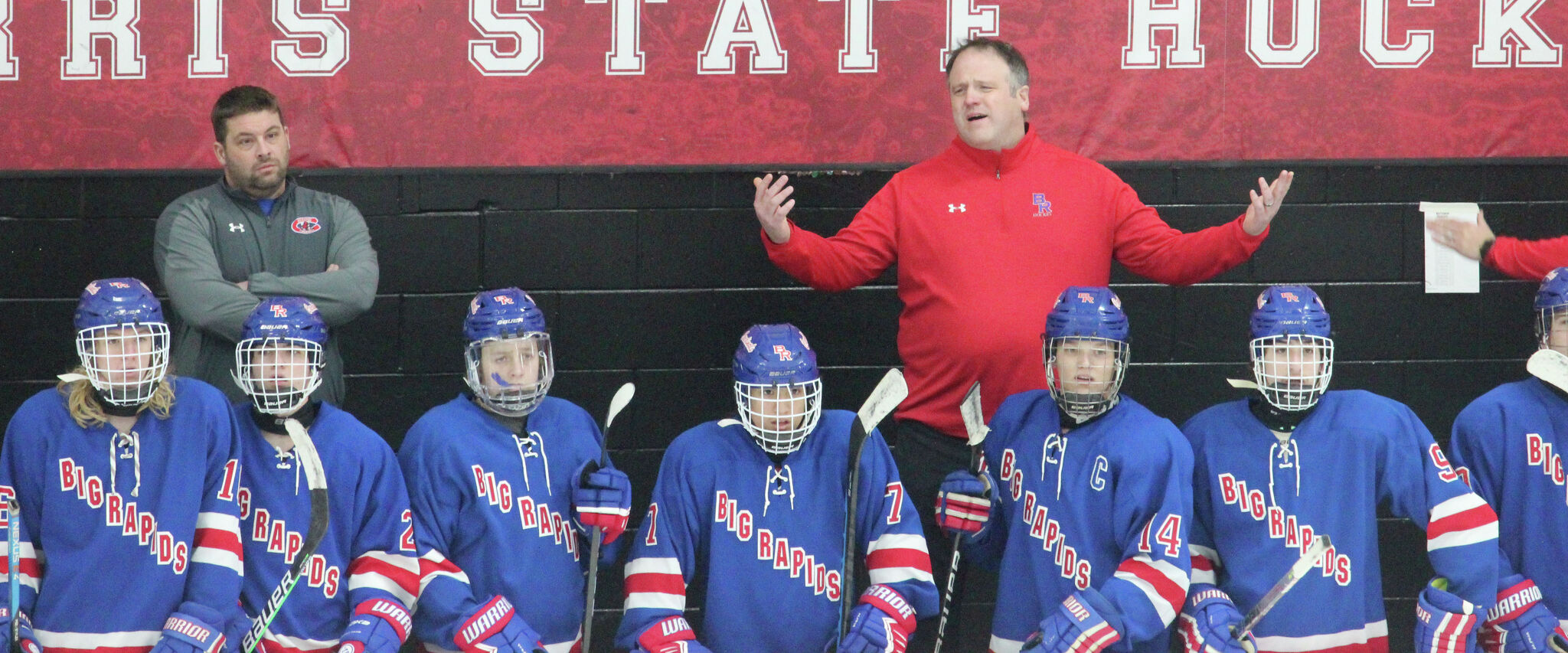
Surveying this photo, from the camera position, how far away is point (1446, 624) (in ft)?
9.87

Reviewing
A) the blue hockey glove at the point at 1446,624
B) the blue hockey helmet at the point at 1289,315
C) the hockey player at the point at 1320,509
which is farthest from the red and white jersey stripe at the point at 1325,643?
the blue hockey helmet at the point at 1289,315

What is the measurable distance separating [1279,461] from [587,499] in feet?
4.53

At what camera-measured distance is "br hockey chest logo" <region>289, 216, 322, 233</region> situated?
356 centimetres

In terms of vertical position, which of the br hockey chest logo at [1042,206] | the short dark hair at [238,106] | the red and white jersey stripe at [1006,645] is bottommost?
the red and white jersey stripe at [1006,645]

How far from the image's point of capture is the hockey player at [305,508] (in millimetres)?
3006

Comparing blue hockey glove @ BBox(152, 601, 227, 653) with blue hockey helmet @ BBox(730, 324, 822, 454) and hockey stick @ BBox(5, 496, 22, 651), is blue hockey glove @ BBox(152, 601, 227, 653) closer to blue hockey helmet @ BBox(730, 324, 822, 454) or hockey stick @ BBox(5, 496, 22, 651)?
hockey stick @ BBox(5, 496, 22, 651)

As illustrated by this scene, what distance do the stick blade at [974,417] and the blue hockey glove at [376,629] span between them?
3.88 ft

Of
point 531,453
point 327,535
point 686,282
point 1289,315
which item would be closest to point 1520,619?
point 1289,315

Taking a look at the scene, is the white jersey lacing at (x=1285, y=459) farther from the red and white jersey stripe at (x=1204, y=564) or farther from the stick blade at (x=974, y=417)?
the stick blade at (x=974, y=417)

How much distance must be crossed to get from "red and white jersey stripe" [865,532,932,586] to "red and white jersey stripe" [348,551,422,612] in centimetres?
90

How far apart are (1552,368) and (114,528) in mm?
2849

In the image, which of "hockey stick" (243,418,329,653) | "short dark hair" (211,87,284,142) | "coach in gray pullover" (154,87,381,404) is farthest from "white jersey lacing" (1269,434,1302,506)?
"short dark hair" (211,87,284,142)

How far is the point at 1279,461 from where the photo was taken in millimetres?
3102

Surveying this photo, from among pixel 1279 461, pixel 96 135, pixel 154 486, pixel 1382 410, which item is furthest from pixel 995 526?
pixel 96 135
